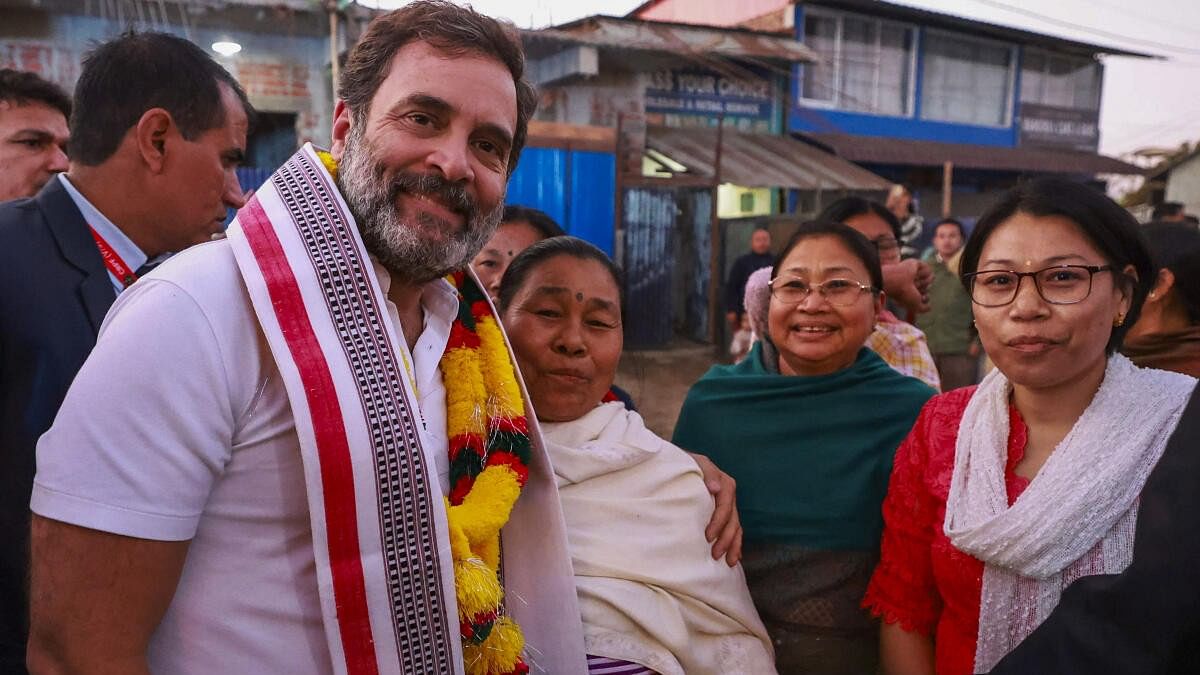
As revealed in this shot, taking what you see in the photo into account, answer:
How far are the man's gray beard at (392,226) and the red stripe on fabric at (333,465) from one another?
0.75 ft

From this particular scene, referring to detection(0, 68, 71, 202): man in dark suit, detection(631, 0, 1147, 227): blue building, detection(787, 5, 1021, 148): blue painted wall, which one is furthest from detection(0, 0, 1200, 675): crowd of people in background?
detection(631, 0, 1147, 227): blue building

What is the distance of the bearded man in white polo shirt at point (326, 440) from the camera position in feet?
3.77

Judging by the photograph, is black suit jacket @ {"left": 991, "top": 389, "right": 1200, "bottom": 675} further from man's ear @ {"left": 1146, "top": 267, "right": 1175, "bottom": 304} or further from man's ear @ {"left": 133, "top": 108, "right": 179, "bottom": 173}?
man's ear @ {"left": 133, "top": 108, "right": 179, "bottom": 173}

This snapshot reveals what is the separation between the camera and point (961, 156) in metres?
15.6

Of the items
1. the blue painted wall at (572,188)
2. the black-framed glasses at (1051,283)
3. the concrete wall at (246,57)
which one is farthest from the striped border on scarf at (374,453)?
the concrete wall at (246,57)

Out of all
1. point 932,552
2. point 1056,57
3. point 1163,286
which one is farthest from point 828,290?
point 1056,57

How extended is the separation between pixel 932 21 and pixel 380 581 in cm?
1738

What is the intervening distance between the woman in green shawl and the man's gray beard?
1180 millimetres

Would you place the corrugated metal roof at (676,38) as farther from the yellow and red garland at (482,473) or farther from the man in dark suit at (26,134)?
the yellow and red garland at (482,473)

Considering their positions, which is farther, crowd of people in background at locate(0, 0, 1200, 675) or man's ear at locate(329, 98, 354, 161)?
man's ear at locate(329, 98, 354, 161)

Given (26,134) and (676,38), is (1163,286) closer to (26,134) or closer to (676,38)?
(26,134)

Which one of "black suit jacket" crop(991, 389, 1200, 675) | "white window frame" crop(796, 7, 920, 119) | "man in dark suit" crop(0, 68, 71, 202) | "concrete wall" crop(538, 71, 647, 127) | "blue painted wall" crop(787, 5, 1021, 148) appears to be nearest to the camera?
"black suit jacket" crop(991, 389, 1200, 675)

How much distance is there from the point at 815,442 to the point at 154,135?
2.04m

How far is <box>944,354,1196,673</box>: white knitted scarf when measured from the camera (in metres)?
1.61
